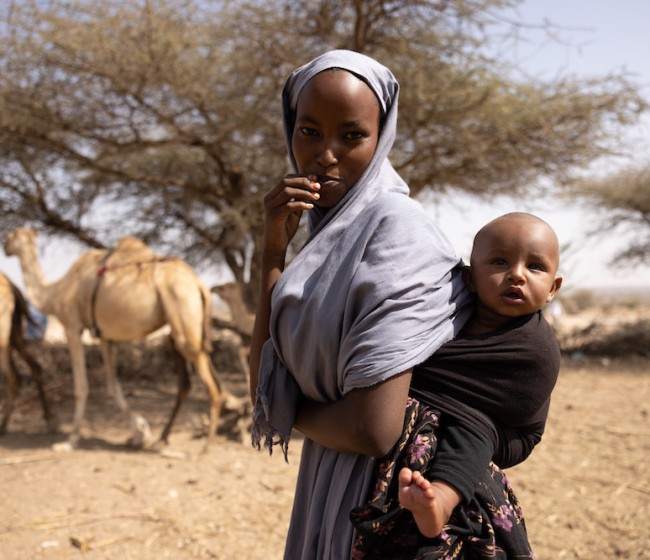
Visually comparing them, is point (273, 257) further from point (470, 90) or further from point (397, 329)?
point (470, 90)

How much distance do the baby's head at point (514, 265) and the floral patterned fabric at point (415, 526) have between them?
27 centimetres

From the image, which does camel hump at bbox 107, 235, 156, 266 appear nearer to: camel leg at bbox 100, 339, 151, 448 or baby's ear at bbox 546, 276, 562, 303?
camel leg at bbox 100, 339, 151, 448

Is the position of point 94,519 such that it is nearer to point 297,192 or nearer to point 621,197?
point 297,192

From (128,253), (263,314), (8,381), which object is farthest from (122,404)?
(263,314)

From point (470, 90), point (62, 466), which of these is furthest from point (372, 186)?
point (470, 90)

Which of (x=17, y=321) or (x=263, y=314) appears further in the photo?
(x=17, y=321)

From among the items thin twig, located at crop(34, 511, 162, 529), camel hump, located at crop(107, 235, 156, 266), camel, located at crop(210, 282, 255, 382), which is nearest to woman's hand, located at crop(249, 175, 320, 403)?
thin twig, located at crop(34, 511, 162, 529)

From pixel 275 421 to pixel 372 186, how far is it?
564mm

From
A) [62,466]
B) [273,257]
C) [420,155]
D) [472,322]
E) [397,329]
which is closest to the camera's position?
[397,329]

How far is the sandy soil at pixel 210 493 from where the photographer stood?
12.1 ft

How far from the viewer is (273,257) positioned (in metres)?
1.42

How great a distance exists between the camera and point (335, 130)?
1314 mm

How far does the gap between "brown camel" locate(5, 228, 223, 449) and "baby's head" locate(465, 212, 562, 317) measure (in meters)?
4.77

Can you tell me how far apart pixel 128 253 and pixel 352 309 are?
5375mm
